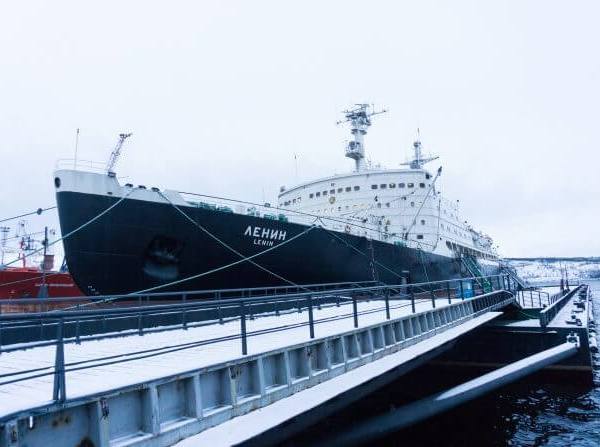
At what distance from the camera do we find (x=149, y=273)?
14.7 metres

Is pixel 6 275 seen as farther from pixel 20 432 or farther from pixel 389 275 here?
pixel 20 432

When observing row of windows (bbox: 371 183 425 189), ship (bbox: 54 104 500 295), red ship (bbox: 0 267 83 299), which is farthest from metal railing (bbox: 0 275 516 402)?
red ship (bbox: 0 267 83 299)

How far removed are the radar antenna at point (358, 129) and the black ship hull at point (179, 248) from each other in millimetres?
14338

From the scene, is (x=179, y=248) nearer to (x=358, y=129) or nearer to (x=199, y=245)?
(x=199, y=245)

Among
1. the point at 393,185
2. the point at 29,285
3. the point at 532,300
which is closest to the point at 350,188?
the point at 393,185

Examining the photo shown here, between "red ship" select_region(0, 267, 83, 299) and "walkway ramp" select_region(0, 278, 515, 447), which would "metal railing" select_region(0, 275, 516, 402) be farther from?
"red ship" select_region(0, 267, 83, 299)

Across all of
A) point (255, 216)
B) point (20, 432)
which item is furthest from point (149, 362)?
point (255, 216)

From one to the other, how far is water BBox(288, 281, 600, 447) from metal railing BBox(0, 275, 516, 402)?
247 cm

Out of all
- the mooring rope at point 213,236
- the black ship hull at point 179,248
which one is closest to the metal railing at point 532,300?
the black ship hull at point 179,248

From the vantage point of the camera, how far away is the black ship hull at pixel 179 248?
541 inches

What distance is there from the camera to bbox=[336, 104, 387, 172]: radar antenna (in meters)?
32.5

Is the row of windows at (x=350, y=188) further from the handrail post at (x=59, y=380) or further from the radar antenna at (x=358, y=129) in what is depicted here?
the handrail post at (x=59, y=380)

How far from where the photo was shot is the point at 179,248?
48.9 feet

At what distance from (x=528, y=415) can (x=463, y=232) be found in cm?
2483
